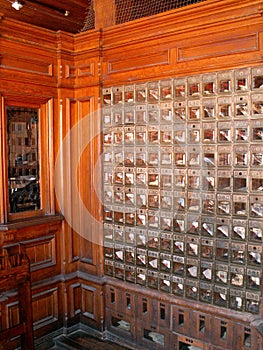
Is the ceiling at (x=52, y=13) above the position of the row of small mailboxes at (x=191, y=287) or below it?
above

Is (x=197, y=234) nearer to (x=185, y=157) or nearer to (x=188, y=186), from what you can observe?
(x=188, y=186)

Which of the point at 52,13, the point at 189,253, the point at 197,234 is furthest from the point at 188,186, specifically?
the point at 52,13

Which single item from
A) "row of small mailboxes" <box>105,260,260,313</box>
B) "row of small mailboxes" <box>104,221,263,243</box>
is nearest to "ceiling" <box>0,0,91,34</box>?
"row of small mailboxes" <box>104,221,263,243</box>

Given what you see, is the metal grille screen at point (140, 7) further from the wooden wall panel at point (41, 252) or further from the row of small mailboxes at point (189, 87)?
the wooden wall panel at point (41, 252)

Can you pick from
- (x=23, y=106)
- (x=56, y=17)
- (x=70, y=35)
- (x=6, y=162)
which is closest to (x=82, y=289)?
(x=6, y=162)

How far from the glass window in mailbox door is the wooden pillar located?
2.91ft

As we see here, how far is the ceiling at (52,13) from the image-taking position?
2.84 m

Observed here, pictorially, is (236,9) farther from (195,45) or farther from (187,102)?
(187,102)

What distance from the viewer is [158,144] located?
2574 millimetres

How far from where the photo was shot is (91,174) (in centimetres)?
299

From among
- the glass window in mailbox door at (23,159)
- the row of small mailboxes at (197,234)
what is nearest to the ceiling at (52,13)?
the glass window in mailbox door at (23,159)

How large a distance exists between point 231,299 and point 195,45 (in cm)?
168

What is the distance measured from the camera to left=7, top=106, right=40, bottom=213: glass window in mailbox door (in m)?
2.68

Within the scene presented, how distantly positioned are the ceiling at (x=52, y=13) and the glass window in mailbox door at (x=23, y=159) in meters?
0.79
